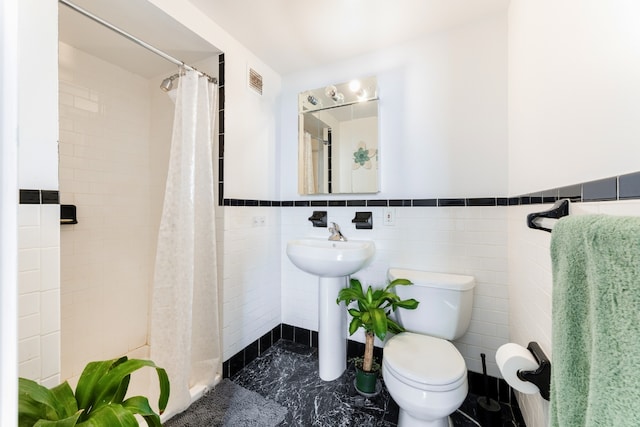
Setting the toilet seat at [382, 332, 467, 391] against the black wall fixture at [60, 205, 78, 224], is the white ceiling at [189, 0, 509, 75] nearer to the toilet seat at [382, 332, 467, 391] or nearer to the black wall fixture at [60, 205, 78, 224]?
the black wall fixture at [60, 205, 78, 224]

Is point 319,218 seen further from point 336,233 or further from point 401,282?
point 401,282

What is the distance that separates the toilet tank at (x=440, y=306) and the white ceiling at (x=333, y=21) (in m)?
1.53

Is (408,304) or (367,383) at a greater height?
(408,304)

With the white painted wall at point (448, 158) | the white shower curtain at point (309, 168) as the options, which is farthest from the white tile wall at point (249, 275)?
the white painted wall at point (448, 158)

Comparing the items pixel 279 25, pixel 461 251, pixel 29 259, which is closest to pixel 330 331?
pixel 461 251

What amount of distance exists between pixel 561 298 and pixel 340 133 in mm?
1658

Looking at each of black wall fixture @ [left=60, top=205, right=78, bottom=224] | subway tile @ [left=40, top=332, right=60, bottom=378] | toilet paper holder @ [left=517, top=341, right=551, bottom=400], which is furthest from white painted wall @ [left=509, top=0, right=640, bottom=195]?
black wall fixture @ [left=60, top=205, right=78, bottom=224]

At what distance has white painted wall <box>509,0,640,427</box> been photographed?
52 cm

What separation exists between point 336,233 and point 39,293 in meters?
1.46

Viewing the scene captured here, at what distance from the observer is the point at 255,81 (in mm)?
1871

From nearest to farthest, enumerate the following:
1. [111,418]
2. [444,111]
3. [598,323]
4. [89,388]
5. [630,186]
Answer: [598,323]
[630,186]
[111,418]
[89,388]
[444,111]

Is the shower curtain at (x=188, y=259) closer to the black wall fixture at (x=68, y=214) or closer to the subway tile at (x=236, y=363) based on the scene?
the subway tile at (x=236, y=363)

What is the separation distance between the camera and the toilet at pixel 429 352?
1.04 metres

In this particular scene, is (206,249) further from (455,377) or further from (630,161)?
(630,161)
